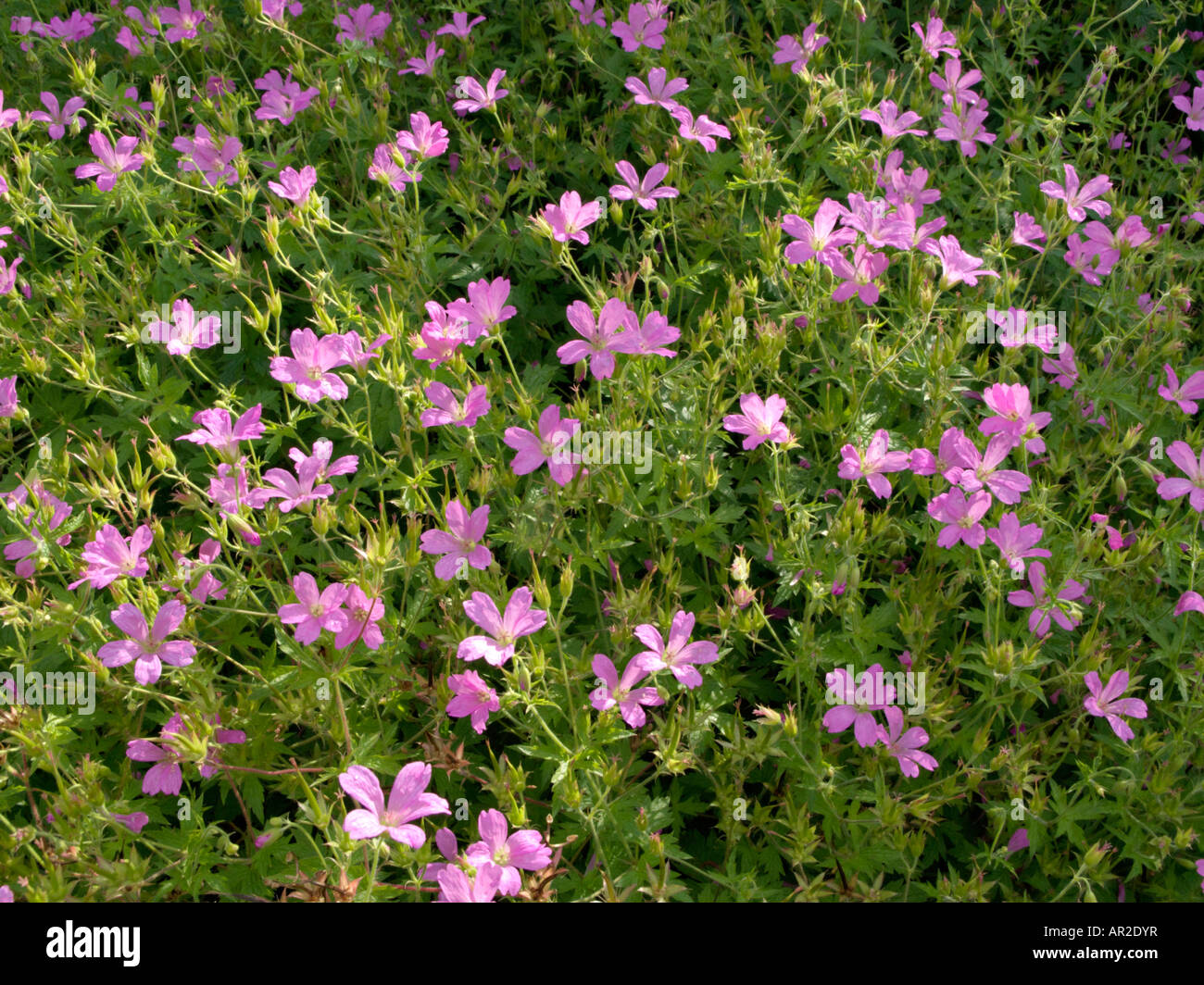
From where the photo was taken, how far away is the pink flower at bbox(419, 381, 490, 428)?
2.29 m

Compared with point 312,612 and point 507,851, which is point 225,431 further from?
point 507,851

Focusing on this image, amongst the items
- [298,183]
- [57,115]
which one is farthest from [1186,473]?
[57,115]

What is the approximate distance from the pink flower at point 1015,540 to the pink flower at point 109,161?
256 cm

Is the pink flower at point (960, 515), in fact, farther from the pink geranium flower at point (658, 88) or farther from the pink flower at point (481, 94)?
the pink flower at point (481, 94)

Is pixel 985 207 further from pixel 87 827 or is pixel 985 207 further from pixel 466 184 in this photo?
pixel 87 827

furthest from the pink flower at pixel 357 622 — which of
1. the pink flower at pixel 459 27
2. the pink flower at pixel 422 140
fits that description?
the pink flower at pixel 459 27

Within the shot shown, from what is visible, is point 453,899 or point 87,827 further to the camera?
point 87,827

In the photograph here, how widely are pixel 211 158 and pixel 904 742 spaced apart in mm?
2635

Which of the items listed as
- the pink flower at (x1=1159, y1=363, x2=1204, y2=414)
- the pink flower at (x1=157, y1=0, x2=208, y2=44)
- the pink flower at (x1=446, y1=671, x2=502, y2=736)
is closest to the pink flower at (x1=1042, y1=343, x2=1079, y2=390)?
the pink flower at (x1=1159, y1=363, x2=1204, y2=414)

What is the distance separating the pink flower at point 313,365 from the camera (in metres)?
2.31

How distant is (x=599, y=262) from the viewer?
11.1ft
